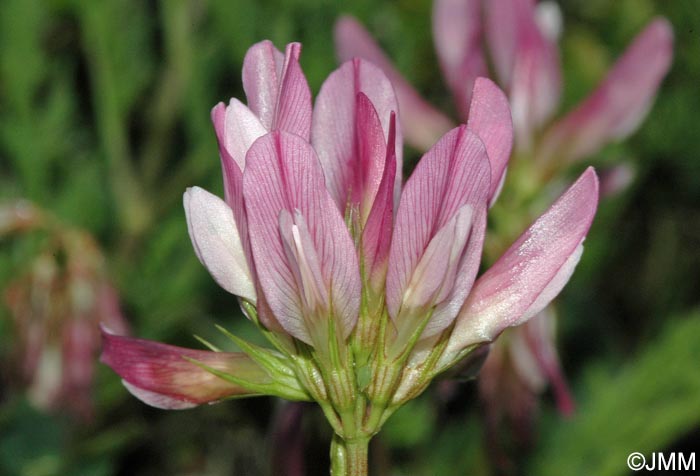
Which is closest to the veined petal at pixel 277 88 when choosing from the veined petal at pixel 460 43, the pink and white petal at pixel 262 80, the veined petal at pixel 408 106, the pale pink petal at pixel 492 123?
the pink and white petal at pixel 262 80

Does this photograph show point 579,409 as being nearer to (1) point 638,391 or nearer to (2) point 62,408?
(1) point 638,391

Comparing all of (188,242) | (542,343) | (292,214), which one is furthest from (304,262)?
(188,242)

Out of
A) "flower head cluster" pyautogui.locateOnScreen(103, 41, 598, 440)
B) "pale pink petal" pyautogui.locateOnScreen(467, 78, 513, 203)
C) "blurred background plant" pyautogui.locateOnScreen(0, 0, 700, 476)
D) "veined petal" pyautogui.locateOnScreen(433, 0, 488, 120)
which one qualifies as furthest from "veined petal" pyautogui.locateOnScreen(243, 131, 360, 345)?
"veined petal" pyautogui.locateOnScreen(433, 0, 488, 120)

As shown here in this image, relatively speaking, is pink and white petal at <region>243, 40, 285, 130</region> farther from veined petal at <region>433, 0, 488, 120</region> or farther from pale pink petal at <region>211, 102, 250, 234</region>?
veined petal at <region>433, 0, 488, 120</region>

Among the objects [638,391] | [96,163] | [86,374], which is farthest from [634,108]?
[96,163]

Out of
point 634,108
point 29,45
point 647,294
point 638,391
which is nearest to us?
point 634,108

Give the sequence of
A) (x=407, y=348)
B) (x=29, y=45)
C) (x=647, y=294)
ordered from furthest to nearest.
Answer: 1. (x=647, y=294)
2. (x=29, y=45)
3. (x=407, y=348)

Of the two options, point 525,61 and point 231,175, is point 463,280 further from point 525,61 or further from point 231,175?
→ point 525,61

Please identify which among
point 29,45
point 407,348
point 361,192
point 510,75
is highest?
point 29,45

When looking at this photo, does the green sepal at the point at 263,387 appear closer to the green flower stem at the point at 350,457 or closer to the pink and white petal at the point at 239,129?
the green flower stem at the point at 350,457
